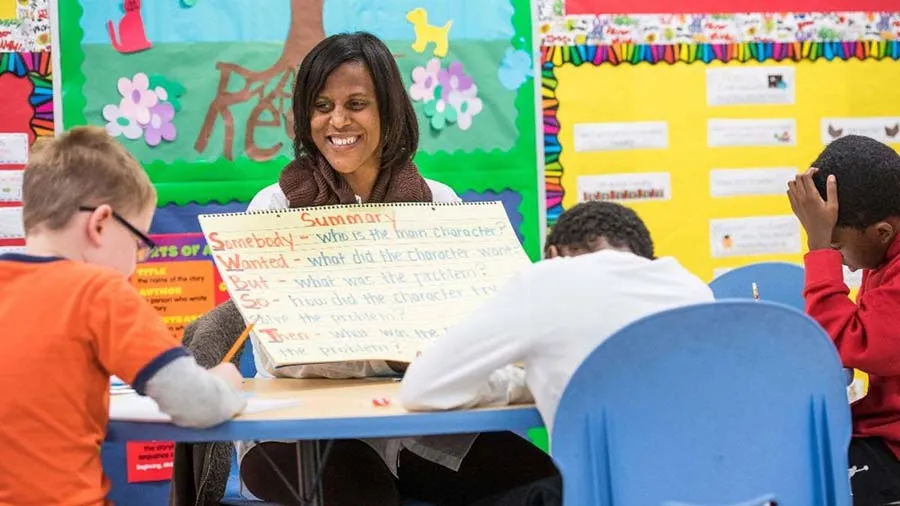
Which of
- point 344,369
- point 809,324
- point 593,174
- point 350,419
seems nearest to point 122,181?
point 350,419

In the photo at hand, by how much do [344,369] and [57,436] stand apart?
0.78 metres

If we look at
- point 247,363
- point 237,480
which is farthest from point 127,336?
point 247,363

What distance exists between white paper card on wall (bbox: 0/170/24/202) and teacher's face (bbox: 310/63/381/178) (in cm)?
178

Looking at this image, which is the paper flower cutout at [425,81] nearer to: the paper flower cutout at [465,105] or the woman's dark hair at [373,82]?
the paper flower cutout at [465,105]

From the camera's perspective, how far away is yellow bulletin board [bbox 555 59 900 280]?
169 inches

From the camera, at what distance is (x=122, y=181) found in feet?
6.02

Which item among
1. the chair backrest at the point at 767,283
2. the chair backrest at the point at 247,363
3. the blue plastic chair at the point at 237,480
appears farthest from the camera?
the chair backrest at the point at 247,363

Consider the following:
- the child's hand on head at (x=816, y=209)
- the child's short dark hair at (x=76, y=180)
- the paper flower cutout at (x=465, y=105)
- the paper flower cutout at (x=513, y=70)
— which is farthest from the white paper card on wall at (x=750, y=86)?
the child's short dark hair at (x=76, y=180)

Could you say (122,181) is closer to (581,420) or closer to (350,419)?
(350,419)

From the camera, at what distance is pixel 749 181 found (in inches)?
175

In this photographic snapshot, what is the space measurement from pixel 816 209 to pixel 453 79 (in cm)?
205

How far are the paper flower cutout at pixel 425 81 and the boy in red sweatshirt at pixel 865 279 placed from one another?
1.98 metres

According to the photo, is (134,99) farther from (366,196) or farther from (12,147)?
(366,196)

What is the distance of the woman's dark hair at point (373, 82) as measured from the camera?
8.77ft
